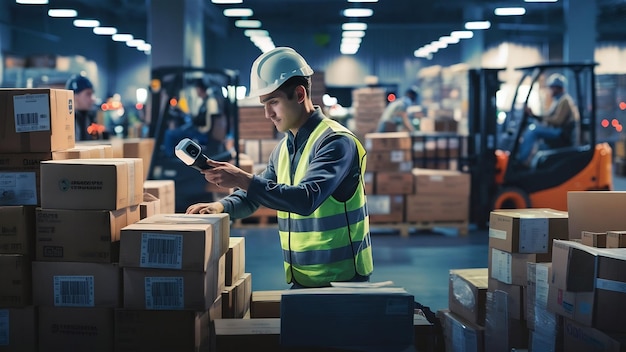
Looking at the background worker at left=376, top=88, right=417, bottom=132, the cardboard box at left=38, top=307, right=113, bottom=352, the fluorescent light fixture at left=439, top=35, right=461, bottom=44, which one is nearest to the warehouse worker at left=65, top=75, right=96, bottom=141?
the cardboard box at left=38, top=307, right=113, bottom=352

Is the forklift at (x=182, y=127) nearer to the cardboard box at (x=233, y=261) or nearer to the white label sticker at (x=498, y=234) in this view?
the white label sticker at (x=498, y=234)

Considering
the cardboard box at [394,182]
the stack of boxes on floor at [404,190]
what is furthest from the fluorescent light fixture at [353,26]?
the cardboard box at [394,182]

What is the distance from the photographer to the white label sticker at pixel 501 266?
4.31m

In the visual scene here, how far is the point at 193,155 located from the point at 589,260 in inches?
66.9

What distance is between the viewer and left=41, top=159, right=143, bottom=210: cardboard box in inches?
132

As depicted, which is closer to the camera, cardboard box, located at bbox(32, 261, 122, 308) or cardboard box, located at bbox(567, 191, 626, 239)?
cardboard box, located at bbox(32, 261, 122, 308)

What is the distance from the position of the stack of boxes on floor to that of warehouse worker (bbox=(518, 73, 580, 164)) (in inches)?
40.7

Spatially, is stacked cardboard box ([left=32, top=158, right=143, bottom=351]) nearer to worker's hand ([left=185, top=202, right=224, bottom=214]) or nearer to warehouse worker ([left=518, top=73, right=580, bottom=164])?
worker's hand ([left=185, top=202, right=224, bottom=214])

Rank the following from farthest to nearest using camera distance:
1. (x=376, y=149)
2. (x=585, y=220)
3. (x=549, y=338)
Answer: (x=376, y=149)
(x=585, y=220)
(x=549, y=338)

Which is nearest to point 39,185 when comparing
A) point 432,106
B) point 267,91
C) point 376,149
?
point 267,91

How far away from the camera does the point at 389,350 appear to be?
2.84 metres

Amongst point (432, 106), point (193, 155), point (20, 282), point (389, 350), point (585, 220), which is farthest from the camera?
point (432, 106)

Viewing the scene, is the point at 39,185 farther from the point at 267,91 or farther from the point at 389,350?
the point at 389,350

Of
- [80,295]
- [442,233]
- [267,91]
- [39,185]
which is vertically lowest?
[442,233]
